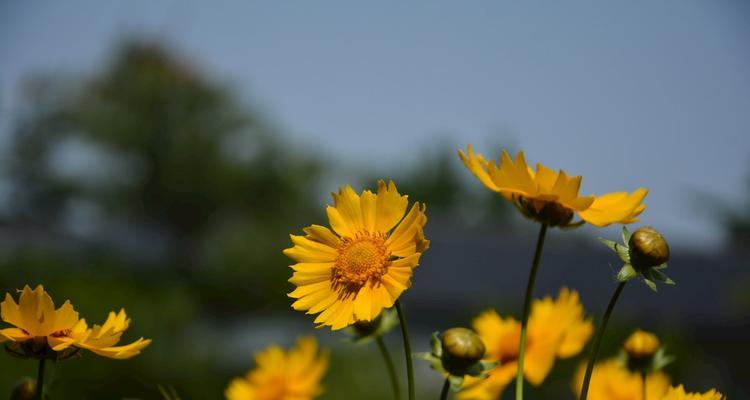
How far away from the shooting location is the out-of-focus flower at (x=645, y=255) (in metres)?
0.58

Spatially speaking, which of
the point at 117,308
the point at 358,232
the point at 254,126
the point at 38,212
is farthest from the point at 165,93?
the point at 358,232

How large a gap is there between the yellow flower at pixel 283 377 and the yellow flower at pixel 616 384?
0.95 feet

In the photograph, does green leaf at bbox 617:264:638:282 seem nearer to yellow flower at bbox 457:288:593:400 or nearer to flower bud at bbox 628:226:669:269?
flower bud at bbox 628:226:669:269

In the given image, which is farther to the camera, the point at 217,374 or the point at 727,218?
the point at 727,218

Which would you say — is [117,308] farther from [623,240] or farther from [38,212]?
[38,212]

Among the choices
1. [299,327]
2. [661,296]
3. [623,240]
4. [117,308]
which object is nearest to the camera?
[623,240]

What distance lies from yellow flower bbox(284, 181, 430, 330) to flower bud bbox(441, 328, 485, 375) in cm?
6

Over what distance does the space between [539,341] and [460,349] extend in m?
0.31

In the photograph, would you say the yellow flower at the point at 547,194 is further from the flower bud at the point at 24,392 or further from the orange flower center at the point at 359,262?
the flower bud at the point at 24,392

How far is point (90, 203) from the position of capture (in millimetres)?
18688

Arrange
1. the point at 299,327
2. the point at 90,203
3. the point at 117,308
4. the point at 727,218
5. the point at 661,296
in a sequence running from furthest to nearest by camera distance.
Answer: the point at 90,203 < the point at 661,296 < the point at 727,218 < the point at 299,327 < the point at 117,308

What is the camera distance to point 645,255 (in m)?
0.58

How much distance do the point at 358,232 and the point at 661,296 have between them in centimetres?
1473

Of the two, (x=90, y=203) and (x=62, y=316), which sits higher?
(x=62, y=316)
